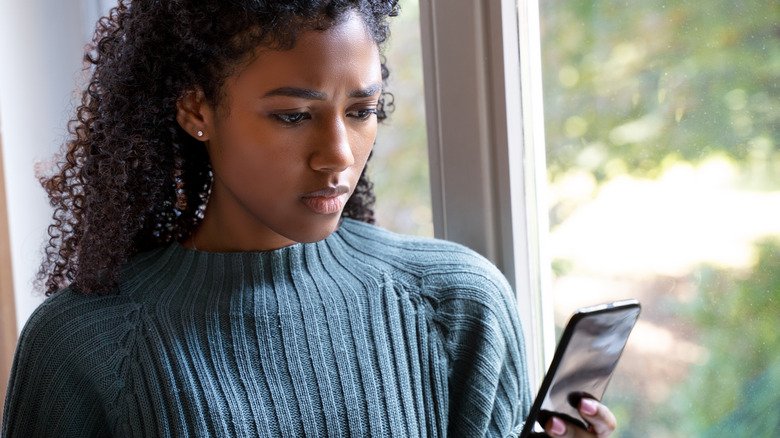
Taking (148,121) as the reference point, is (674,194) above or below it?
below

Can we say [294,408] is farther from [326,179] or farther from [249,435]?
[326,179]

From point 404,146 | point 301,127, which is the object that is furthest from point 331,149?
point 404,146

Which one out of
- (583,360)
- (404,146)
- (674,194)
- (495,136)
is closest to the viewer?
(583,360)

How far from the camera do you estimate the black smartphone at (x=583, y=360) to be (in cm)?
78

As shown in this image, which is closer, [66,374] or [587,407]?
[587,407]

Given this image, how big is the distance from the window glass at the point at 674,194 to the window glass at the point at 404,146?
9.8 inches

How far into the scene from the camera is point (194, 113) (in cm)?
95

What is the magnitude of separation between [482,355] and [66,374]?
21.4 inches

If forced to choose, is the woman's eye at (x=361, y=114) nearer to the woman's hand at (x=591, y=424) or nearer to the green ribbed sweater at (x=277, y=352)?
the green ribbed sweater at (x=277, y=352)

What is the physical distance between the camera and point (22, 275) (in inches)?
53.7

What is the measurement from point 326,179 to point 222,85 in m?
0.17

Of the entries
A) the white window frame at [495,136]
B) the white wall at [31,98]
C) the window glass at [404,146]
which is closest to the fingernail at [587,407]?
the white window frame at [495,136]

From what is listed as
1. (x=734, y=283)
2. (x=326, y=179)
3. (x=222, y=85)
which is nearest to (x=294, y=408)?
(x=326, y=179)

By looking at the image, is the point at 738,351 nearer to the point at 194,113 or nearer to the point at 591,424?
the point at 591,424
